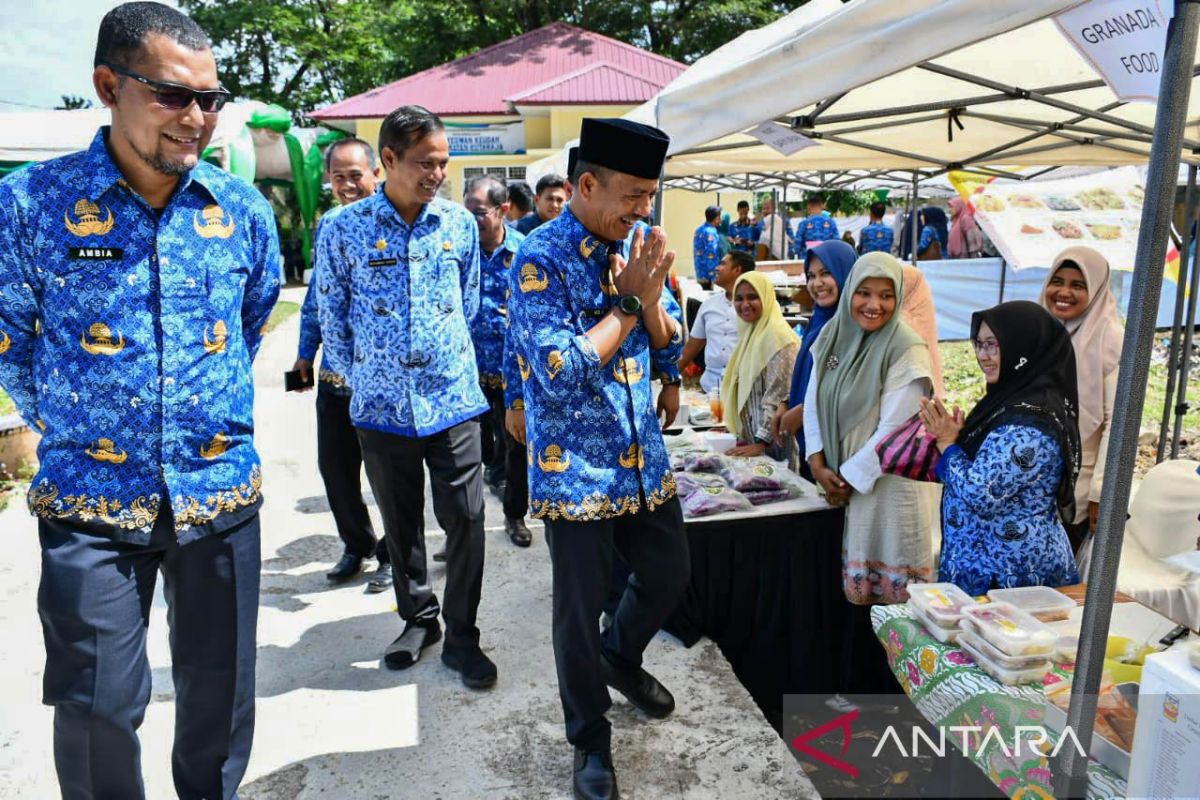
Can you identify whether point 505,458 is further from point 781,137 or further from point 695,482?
point 781,137

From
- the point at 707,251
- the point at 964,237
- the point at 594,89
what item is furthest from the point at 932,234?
the point at 594,89

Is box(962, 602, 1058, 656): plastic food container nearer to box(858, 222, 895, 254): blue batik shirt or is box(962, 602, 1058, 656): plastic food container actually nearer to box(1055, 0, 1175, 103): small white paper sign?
box(1055, 0, 1175, 103): small white paper sign

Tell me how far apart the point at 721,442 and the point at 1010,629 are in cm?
245

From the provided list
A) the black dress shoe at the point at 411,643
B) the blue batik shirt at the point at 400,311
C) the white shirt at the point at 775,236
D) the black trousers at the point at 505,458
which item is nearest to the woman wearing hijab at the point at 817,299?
the black trousers at the point at 505,458

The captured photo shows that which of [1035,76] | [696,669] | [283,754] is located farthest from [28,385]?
[1035,76]

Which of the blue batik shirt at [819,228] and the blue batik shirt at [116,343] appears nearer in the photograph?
the blue batik shirt at [116,343]

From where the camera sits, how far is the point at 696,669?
3.26m

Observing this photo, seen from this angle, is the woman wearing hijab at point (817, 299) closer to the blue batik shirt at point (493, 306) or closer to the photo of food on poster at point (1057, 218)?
the blue batik shirt at point (493, 306)

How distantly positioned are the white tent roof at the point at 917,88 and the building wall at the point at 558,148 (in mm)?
12875

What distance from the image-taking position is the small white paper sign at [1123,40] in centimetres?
158

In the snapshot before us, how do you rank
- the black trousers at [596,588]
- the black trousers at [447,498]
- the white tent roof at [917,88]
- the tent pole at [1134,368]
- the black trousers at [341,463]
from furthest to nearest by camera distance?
1. the black trousers at [341,463]
2. the black trousers at [447,498]
3. the black trousers at [596,588]
4. the white tent roof at [917,88]
5. the tent pole at [1134,368]

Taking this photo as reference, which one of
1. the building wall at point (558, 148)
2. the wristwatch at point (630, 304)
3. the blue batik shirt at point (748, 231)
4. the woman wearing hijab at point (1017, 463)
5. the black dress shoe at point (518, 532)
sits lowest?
the black dress shoe at point (518, 532)

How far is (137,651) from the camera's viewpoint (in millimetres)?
1892

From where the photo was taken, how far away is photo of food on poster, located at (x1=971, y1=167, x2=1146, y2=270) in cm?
625
